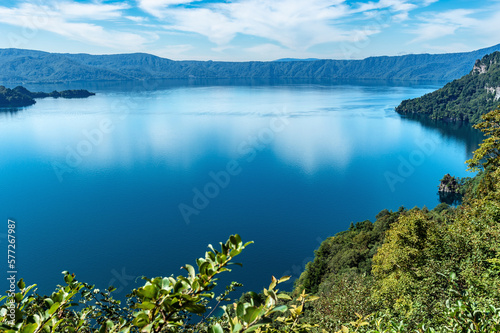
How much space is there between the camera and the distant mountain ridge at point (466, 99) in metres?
121

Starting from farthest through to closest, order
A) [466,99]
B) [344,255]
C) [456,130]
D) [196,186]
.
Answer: [466,99] → [456,130] → [196,186] → [344,255]

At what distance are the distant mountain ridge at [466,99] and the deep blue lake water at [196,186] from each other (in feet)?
73.0

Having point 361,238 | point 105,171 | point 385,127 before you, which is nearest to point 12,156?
point 105,171

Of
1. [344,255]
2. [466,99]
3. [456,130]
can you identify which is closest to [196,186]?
[344,255]

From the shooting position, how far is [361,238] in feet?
111

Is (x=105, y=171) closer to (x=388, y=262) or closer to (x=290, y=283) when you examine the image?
(x=290, y=283)

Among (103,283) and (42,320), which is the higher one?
(42,320)

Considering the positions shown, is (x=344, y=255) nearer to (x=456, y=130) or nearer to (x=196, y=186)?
(x=196, y=186)

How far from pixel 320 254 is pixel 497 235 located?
2457 centimetres

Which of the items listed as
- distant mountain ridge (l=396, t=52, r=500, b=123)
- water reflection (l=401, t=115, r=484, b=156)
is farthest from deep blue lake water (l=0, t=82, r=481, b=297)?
distant mountain ridge (l=396, t=52, r=500, b=123)

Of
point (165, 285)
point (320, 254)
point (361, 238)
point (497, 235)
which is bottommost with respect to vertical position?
point (320, 254)

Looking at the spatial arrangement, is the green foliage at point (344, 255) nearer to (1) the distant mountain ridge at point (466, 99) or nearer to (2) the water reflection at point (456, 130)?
(2) the water reflection at point (456, 130)

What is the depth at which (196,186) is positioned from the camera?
5559 cm

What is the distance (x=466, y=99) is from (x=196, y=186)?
139 meters
